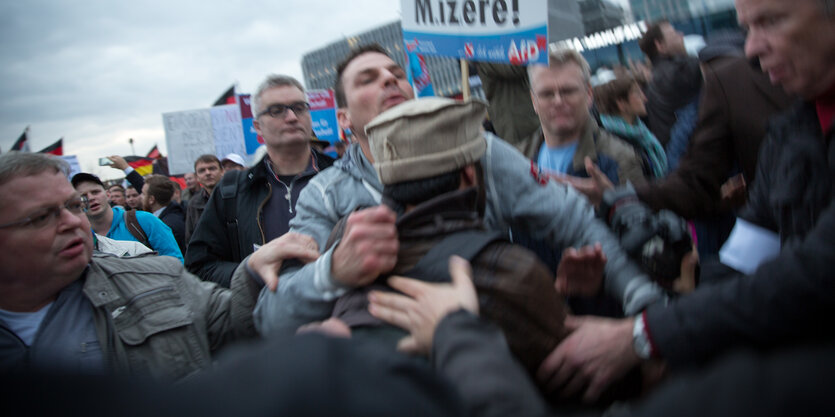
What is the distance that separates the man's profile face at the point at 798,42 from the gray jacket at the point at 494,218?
0.73 m

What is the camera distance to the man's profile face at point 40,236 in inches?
70.7

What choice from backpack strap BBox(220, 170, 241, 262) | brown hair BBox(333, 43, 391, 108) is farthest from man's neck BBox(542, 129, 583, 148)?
backpack strap BBox(220, 170, 241, 262)

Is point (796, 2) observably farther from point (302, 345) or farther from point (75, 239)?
point (75, 239)

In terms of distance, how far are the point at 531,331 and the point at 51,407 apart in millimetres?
1042

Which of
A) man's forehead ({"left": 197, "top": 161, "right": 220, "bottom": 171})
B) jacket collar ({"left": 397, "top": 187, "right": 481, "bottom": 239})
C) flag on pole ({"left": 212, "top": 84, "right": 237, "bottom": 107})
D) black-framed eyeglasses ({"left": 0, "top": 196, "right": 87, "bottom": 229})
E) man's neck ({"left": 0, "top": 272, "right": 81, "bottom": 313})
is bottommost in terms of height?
man's neck ({"left": 0, "top": 272, "right": 81, "bottom": 313})

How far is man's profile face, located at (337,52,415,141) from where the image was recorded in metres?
2.42

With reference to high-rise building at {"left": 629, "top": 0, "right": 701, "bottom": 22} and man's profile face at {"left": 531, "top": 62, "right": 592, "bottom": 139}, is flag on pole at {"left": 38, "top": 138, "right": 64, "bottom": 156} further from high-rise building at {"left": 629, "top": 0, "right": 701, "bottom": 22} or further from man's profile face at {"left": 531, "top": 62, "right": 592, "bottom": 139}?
high-rise building at {"left": 629, "top": 0, "right": 701, "bottom": 22}

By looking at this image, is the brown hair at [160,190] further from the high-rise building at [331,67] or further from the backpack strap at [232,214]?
the high-rise building at [331,67]

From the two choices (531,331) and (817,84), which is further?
(817,84)

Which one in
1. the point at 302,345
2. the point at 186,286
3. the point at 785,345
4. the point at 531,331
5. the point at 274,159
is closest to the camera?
the point at 302,345

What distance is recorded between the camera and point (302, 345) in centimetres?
60

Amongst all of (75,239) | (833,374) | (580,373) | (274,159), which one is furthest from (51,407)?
(274,159)

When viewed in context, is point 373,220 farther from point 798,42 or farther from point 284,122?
point 284,122

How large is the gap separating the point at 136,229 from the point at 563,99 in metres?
3.87
